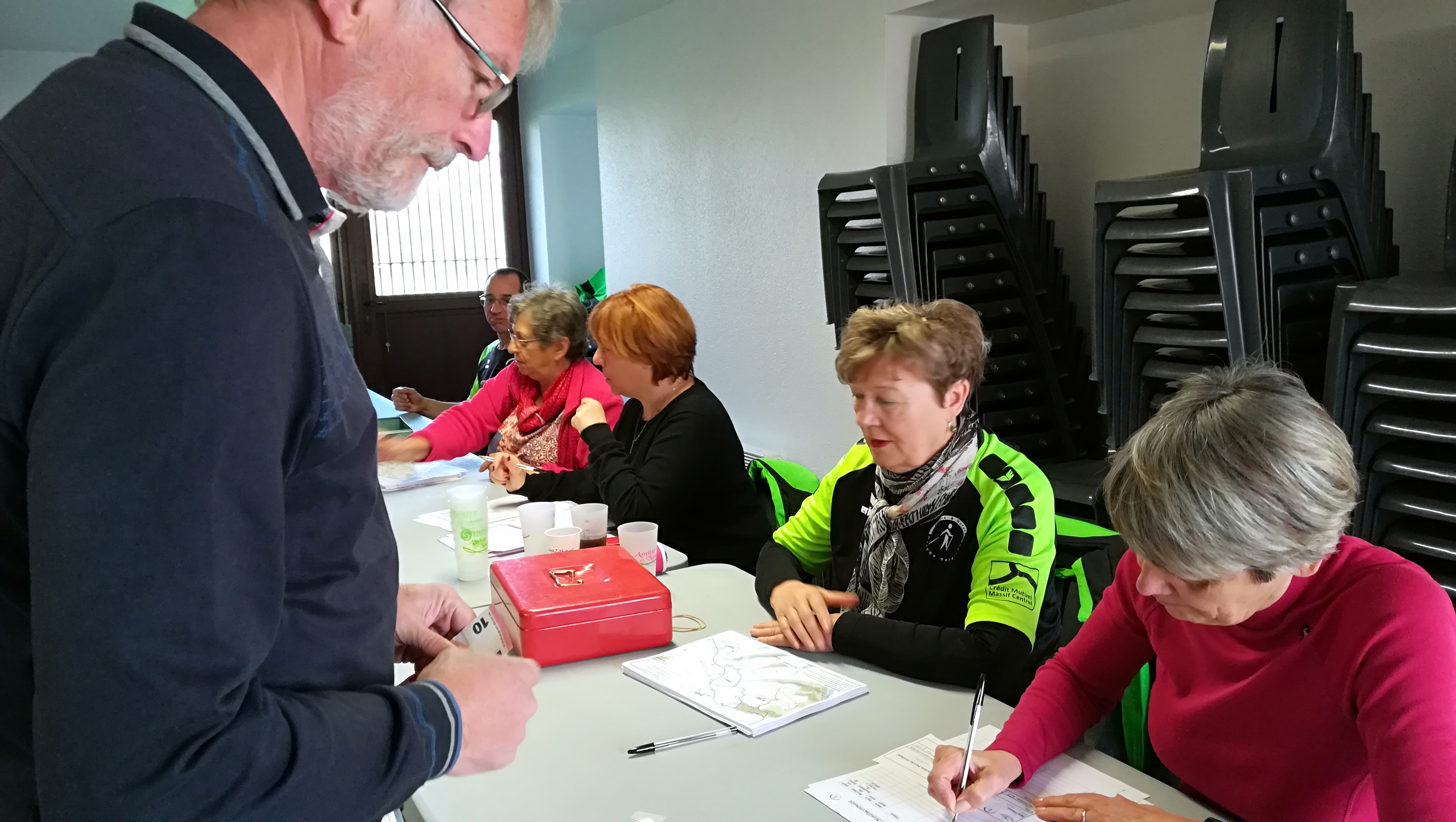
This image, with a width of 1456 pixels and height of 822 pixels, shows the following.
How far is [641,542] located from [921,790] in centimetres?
96

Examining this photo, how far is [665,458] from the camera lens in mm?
2639

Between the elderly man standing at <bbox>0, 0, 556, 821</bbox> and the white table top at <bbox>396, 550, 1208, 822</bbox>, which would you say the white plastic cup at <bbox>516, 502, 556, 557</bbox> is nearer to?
the white table top at <bbox>396, 550, 1208, 822</bbox>

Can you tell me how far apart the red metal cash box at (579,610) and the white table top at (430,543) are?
0.23 m

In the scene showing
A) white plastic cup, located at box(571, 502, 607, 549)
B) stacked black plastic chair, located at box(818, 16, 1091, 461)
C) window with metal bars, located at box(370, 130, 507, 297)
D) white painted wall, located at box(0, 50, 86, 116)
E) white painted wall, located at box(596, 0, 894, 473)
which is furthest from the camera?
window with metal bars, located at box(370, 130, 507, 297)

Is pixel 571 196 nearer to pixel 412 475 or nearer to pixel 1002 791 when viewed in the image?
pixel 412 475

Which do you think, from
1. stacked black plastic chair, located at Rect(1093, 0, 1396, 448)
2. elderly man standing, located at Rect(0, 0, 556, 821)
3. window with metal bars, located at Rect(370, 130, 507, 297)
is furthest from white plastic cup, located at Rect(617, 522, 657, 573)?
window with metal bars, located at Rect(370, 130, 507, 297)

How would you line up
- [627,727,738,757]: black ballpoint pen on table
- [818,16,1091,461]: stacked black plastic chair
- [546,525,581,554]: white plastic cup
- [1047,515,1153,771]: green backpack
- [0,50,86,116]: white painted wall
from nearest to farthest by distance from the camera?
[627,727,738,757]: black ballpoint pen on table
[1047,515,1153,771]: green backpack
[546,525,581,554]: white plastic cup
[818,16,1091,461]: stacked black plastic chair
[0,50,86,116]: white painted wall

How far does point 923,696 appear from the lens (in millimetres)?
1518

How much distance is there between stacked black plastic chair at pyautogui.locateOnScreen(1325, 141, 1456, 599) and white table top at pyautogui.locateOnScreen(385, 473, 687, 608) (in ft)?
4.46

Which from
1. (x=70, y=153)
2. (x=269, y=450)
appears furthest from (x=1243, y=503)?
(x=70, y=153)

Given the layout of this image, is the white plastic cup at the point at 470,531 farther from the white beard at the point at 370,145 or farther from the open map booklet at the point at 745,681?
the white beard at the point at 370,145

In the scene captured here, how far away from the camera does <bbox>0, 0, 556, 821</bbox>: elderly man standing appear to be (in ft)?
1.85

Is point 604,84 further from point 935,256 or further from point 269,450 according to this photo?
point 269,450

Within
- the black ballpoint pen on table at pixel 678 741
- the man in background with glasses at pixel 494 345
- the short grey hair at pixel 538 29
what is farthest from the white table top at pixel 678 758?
the man in background with glasses at pixel 494 345
